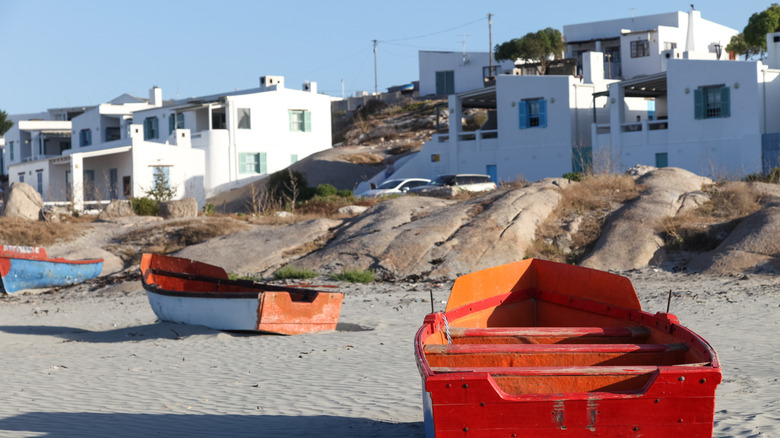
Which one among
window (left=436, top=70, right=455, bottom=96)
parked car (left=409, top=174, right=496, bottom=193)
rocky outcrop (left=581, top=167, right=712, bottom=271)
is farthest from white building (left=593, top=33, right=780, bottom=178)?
window (left=436, top=70, right=455, bottom=96)

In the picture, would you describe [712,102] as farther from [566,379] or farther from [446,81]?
[446,81]

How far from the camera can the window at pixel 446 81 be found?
217 feet

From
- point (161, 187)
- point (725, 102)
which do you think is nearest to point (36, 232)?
point (161, 187)

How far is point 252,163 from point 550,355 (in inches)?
1668

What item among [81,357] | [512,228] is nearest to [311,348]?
[81,357]

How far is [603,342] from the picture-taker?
7559 millimetres

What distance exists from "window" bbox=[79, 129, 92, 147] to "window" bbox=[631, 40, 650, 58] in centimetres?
3697

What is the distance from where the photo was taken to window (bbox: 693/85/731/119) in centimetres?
3211

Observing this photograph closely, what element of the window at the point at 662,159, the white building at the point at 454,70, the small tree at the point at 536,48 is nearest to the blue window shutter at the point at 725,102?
the window at the point at 662,159

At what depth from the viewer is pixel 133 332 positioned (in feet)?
47.6

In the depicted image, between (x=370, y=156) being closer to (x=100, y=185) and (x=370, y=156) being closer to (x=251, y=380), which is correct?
(x=100, y=185)

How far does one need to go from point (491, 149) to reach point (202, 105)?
17.7 meters

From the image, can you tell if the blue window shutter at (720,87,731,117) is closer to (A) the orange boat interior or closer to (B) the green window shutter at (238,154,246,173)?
(A) the orange boat interior

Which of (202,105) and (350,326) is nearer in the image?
(350,326)
